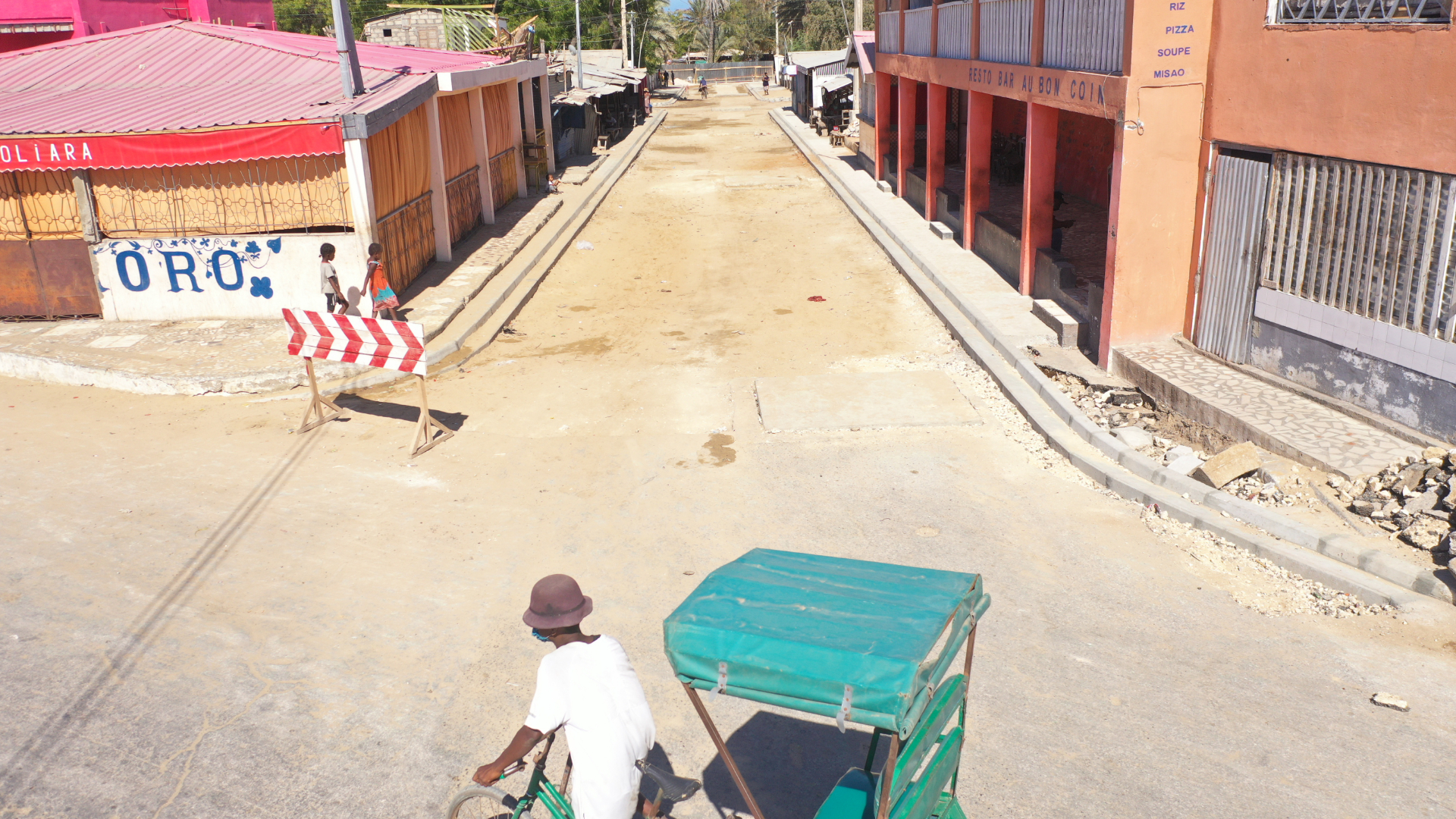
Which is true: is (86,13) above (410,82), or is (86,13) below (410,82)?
above

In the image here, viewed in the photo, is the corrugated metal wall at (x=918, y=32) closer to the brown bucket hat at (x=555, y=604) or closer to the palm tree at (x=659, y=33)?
the brown bucket hat at (x=555, y=604)

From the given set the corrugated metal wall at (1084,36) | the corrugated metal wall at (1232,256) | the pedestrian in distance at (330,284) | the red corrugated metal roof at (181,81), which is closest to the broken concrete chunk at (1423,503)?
the corrugated metal wall at (1232,256)

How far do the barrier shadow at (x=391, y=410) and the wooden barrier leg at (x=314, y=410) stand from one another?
10.0 inches

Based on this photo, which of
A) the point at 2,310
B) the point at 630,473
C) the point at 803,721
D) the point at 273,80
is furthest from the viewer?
the point at 273,80

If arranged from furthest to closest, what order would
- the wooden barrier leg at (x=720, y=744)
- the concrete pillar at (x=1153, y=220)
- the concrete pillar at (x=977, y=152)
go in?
the concrete pillar at (x=977, y=152), the concrete pillar at (x=1153, y=220), the wooden barrier leg at (x=720, y=744)

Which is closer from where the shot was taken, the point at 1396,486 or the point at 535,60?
the point at 1396,486

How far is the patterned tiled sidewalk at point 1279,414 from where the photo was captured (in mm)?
7953

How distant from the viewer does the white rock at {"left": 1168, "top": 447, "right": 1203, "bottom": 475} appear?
8258 millimetres

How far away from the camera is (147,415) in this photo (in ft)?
35.2

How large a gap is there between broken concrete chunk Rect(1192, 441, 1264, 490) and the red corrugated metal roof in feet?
34.7

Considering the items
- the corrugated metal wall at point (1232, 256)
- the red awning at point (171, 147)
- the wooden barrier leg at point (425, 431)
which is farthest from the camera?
the red awning at point (171, 147)

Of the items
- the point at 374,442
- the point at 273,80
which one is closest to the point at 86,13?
the point at 273,80

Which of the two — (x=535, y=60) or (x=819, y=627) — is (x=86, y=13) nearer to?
(x=535, y=60)

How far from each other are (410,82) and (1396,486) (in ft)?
44.4
